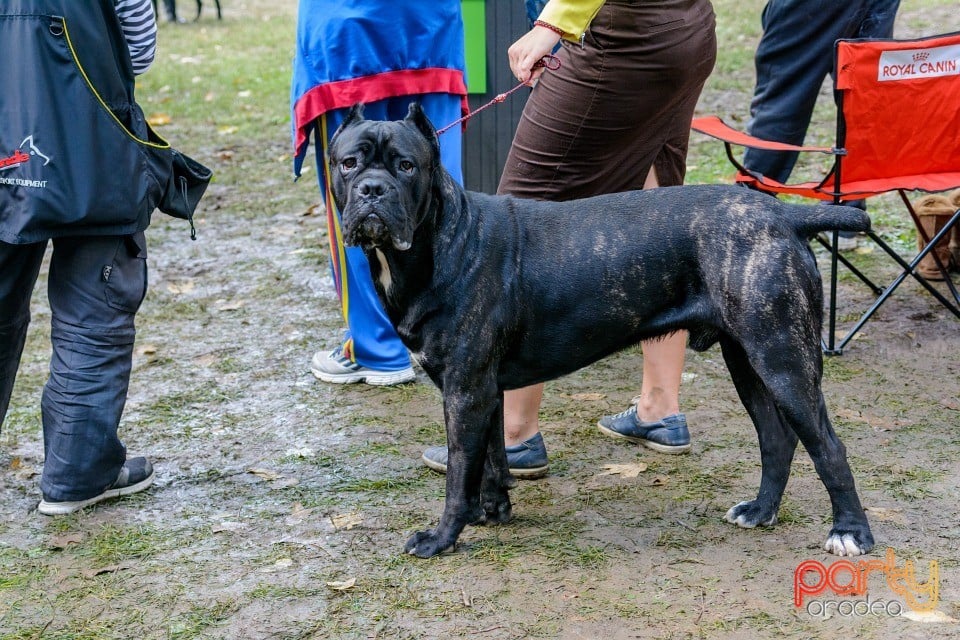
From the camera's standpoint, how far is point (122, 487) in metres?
4.29

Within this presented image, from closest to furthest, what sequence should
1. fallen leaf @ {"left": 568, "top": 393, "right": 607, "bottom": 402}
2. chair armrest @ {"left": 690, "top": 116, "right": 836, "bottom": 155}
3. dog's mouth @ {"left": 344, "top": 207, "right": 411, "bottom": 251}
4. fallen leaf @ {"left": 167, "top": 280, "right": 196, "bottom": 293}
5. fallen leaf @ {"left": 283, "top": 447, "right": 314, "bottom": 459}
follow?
dog's mouth @ {"left": 344, "top": 207, "right": 411, "bottom": 251} → fallen leaf @ {"left": 283, "top": 447, "right": 314, "bottom": 459} → fallen leaf @ {"left": 568, "top": 393, "right": 607, "bottom": 402} → chair armrest @ {"left": 690, "top": 116, "right": 836, "bottom": 155} → fallen leaf @ {"left": 167, "top": 280, "right": 196, "bottom": 293}

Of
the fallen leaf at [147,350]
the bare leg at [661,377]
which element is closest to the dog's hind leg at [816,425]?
the bare leg at [661,377]

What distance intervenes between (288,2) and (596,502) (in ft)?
54.4

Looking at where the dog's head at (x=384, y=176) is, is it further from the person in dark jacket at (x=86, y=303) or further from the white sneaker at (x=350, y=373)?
the white sneaker at (x=350, y=373)

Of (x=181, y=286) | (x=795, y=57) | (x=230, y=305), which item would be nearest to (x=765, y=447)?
(x=795, y=57)

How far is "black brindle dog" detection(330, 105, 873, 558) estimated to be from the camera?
340 centimetres

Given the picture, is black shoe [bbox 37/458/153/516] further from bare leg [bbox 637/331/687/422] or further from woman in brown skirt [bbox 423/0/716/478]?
bare leg [bbox 637/331/687/422]

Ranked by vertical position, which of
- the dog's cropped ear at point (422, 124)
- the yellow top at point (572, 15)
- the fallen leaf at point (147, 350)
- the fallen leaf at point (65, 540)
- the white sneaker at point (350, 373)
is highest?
the yellow top at point (572, 15)

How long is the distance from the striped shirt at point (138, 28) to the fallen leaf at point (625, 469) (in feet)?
7.94

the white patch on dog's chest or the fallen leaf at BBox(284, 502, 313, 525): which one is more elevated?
the white patch on dog's chest

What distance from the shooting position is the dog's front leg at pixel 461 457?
3.60m

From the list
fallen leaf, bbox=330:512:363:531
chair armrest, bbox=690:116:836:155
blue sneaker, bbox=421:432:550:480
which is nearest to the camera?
fallen leaf, bbox=330:512:363:531

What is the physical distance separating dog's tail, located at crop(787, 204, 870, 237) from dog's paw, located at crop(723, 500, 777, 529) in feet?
3.38

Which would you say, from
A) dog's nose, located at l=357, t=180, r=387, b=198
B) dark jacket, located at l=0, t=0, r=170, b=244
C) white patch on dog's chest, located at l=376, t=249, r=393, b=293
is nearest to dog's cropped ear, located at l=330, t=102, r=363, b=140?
dog's nose, located at l=357, t=180, r=387, b=198
